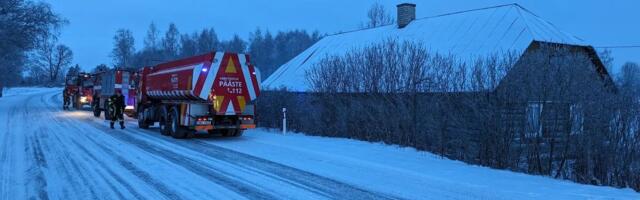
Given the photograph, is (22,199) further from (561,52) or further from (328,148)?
(561,52)

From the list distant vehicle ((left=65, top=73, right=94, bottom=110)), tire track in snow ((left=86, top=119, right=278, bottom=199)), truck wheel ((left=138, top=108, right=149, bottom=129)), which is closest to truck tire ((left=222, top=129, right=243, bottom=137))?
tire track in snow ((left=86, top=119, right=278, bottom=199))

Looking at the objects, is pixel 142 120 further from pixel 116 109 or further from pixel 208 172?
pixel 208 172

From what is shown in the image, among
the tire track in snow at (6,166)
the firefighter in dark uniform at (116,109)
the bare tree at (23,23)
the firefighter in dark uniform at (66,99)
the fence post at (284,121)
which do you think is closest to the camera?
the tire track in snow at (6,166)

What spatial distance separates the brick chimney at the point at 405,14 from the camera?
2947cm

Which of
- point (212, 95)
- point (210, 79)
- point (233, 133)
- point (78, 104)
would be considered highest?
point (210, 79)

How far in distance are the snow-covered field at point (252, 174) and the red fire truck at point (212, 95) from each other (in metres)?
1.59

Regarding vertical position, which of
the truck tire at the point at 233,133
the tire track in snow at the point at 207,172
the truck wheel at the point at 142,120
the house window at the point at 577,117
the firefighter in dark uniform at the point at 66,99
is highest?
the firefighter in dark uniform at the point at 66,99

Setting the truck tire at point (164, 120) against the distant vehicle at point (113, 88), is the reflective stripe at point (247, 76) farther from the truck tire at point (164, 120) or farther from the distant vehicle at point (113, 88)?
the distant vehicle at point (113, 88)

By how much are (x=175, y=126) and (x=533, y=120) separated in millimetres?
10076

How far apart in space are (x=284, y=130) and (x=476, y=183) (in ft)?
33.4

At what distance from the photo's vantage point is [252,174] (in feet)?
31.4

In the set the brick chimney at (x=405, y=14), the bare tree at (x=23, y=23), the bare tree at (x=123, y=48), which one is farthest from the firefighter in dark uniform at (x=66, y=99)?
the bare tree at (x=123, y=48)

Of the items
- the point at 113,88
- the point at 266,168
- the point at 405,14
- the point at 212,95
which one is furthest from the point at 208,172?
the point at 405,14

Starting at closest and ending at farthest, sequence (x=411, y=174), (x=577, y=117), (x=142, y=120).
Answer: (x=411, y=174) → (x=577, y=117) → (x=142, y=120)
